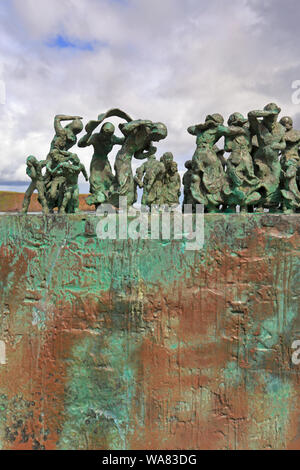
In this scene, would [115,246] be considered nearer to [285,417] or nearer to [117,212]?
[117,212]

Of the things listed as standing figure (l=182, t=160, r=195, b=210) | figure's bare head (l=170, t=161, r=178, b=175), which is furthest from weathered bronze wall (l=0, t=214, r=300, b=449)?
figure's bare head (l=170, t=161, r=178, b=175)

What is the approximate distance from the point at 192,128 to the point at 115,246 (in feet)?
5.33

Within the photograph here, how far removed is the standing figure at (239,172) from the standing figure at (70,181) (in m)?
1.59

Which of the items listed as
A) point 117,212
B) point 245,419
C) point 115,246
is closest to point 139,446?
point 245,419

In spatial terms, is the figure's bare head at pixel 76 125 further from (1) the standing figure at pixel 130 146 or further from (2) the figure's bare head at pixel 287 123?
(2) the figure's bare head at pixel 287 123

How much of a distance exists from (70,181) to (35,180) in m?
0.40

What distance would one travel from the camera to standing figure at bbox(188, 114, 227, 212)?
3.61 metres

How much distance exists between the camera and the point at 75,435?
3482 mm

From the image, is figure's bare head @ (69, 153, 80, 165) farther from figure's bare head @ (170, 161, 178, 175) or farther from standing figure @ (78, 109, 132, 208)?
figure's bare head @ (170, 161, 178, 175)

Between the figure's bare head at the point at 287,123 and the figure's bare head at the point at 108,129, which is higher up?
the figure's bare head at the point at 287,123

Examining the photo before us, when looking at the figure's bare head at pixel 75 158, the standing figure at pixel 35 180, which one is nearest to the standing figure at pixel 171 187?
the figure's bare head at pixel 75 158

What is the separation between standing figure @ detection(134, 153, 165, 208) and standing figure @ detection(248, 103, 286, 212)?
1.08 metres

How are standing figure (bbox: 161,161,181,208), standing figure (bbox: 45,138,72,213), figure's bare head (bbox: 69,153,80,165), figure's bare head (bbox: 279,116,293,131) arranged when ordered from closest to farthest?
figure's bare head (bbox: 69,153,80,165) < standing figure (bbox: 45,138,72,213) < standing figure (bbox: 161,161,181,208) < figure's bare head (bbox: 279,116,293,131)

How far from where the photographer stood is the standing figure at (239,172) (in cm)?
357
